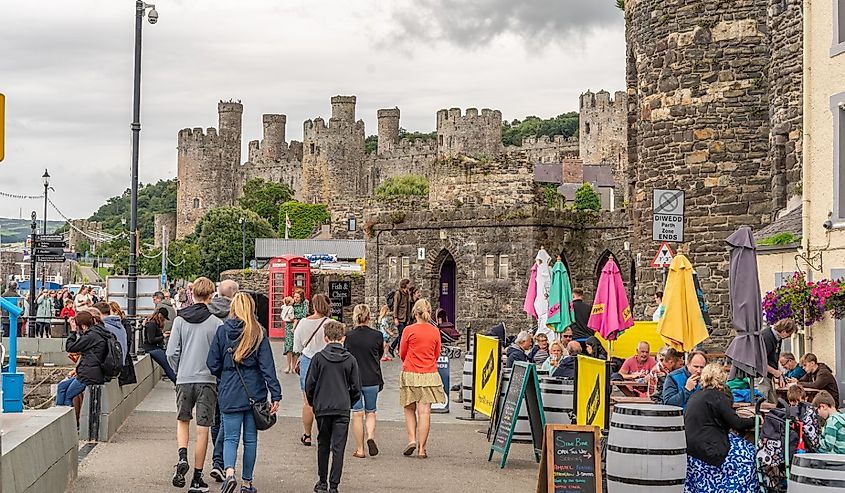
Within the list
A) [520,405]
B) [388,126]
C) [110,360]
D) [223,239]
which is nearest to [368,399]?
[520,405]

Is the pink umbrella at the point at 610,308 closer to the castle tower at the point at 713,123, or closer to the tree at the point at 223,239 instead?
the castle tower at the point at 713,123

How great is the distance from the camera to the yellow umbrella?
1527cm

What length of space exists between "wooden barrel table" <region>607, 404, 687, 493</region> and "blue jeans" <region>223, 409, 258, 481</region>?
10.4 feet

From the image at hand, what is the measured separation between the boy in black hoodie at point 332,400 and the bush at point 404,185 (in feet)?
291

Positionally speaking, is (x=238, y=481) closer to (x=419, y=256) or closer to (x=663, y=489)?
(x=663, y=489)

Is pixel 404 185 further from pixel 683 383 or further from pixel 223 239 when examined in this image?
pixel 683 383

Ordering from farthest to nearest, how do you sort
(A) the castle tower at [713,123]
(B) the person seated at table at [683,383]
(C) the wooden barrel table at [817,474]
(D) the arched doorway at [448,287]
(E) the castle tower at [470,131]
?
(E) the castle tower at [470,131] → (D) the arched doorway at [448,287] → (A) the castle tower at [713,123] → (B) the person seated at table at [683,383] → (C) the wooden barrel table at [817,474]

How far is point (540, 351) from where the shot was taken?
18.4 m

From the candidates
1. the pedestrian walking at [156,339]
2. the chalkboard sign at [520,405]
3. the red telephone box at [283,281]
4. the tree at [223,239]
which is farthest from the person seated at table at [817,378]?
the tree at [223,239]

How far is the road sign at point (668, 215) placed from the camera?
2158 centimetres

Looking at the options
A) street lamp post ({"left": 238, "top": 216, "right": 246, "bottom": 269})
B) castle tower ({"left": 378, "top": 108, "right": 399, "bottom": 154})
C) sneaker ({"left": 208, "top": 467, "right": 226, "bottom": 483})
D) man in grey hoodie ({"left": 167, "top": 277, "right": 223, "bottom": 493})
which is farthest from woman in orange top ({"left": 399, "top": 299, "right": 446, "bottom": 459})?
castle tower ({"left": 378, "top": 108, "right": 399, "bottom": 154})

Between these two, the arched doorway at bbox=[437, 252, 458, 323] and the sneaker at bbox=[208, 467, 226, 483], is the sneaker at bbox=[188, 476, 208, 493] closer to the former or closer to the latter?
the sneaker at bbox=[208, 467, 226, 483]

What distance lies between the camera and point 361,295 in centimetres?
4359

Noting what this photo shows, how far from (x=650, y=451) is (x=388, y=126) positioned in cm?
12081
